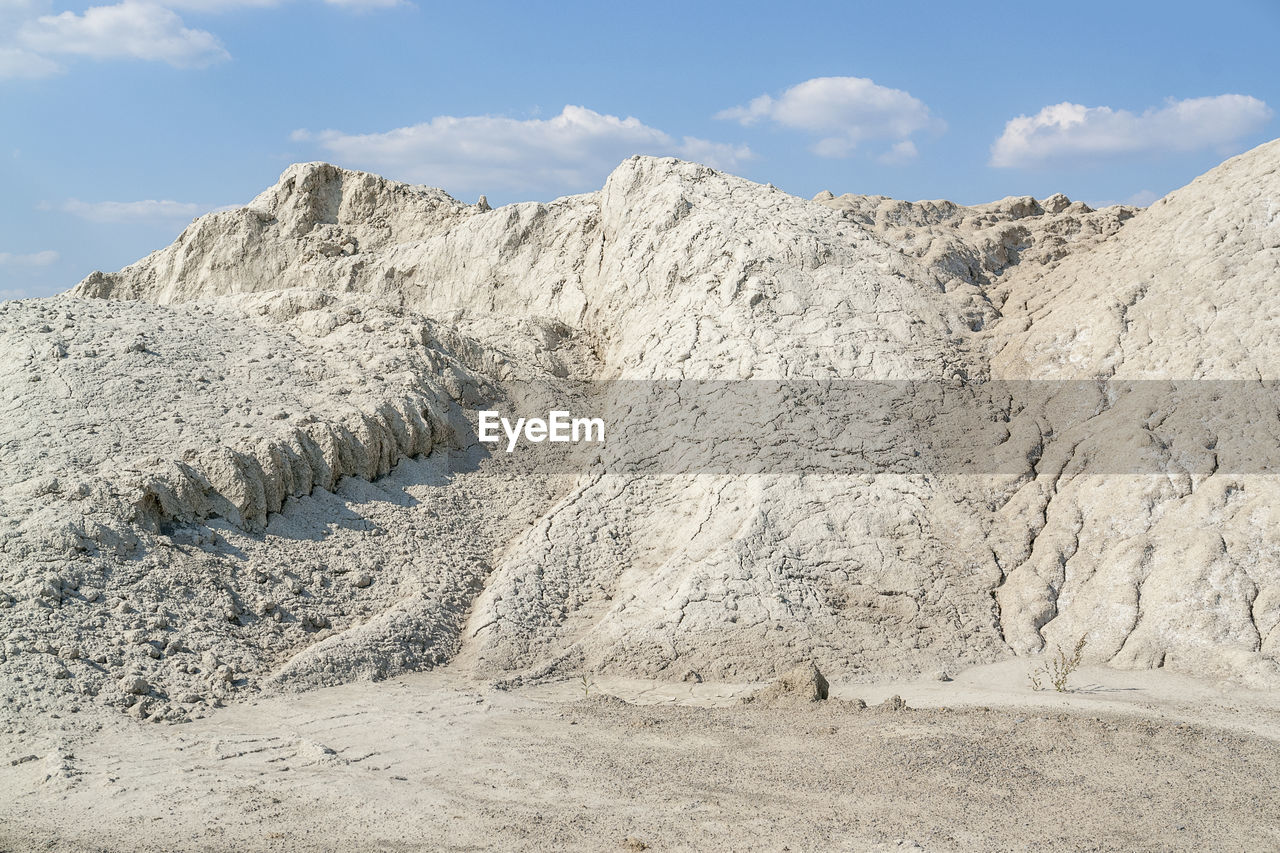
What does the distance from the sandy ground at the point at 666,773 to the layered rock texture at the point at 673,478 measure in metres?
0.74

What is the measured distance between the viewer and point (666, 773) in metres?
5.91

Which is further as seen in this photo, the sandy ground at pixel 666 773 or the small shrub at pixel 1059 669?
the small shrub at pixel 1059 669

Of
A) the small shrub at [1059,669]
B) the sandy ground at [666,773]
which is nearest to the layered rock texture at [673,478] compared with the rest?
the small shrub at [1059,669]

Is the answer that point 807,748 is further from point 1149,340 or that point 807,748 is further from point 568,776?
point 1149,340

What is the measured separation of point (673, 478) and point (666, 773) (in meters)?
4.68

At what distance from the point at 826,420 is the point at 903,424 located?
81 cm

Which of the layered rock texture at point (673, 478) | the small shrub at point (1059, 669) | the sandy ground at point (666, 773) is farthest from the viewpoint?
the layered rock texture at point (673, 478)

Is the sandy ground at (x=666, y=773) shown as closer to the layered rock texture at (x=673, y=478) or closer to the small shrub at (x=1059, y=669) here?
the small shrub at (x=1059, y=669)

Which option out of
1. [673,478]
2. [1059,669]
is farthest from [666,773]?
[673,478]

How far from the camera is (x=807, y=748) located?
250 inches

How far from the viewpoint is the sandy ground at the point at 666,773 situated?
4941 mm

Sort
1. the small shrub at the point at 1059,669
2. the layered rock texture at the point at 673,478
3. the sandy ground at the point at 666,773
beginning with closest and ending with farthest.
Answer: the sandy ground at the point at 666,773 < the small shrub at the point at 1059,669 < the layered rock texture at the point at 673,478

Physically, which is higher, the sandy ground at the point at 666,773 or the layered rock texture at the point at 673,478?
the layered rock texture at the point at 673,478

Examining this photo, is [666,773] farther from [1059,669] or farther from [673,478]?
[673,478]
